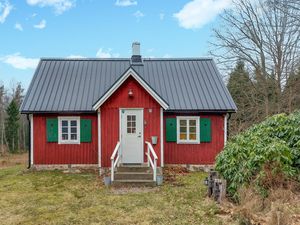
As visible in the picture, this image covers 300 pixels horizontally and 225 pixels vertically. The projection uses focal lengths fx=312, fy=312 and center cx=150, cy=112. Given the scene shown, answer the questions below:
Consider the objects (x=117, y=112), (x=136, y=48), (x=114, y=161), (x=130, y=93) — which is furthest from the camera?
(x=136, y=48)

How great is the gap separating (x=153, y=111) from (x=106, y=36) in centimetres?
755

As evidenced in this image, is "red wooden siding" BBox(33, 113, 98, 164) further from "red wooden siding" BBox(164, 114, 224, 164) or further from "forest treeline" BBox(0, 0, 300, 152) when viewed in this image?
"forest treeline" BBox(0, 0, 300, 152)

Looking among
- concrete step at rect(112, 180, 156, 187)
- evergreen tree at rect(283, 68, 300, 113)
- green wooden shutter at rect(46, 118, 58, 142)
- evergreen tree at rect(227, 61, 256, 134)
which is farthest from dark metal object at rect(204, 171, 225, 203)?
evergreen tree at rect(227, 61, 256, 134)

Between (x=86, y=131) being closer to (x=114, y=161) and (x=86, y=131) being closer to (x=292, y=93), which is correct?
(x=114, y=161)

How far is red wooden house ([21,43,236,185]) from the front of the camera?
13.4 m

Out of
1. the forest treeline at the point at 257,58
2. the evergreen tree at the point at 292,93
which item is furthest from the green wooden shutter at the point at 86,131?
the evergreen tree at the point at 292,93

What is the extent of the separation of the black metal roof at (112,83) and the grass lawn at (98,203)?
361 centimetres

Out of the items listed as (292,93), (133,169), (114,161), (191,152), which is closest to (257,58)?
(292,93)

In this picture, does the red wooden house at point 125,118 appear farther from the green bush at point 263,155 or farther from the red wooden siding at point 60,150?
the green bush at point 263,155

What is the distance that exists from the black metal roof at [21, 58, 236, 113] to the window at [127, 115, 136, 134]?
1.65 metres

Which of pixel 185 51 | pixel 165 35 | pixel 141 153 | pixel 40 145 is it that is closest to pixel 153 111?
pixel 141 153

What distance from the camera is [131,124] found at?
44.5ft

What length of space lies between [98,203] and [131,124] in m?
5.24

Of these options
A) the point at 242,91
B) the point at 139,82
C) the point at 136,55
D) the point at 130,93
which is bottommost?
the point at 130,93
